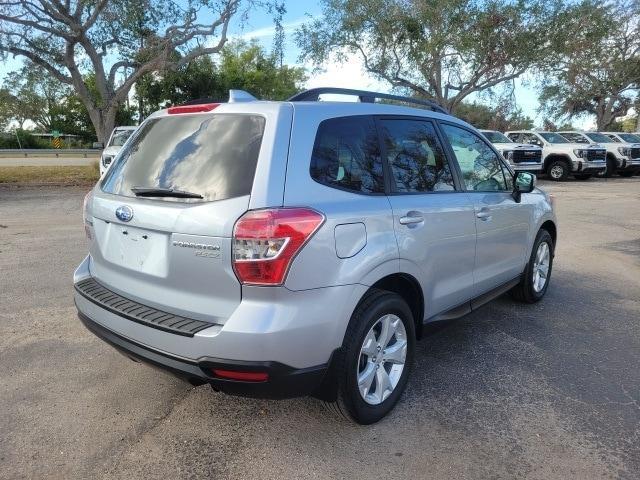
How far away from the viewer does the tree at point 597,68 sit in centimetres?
2441

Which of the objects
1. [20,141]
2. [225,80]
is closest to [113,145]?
[225,80]

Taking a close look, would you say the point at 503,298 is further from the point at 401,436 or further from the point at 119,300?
the point at 119,300

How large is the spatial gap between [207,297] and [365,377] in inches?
39.3

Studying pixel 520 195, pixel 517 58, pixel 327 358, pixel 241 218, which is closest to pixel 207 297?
pixel 241 218

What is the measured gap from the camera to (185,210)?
8.22ft

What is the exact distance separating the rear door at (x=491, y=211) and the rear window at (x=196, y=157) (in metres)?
1.72

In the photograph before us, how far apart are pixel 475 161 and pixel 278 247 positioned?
2.29 meters

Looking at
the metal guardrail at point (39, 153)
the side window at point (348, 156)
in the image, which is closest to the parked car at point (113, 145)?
the side window at point (348, 156)

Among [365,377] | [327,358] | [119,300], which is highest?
[119,300]

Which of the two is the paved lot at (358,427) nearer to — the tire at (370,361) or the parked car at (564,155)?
the tire at (370,361)

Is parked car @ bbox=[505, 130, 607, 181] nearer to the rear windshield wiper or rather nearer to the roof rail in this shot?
the roof rail

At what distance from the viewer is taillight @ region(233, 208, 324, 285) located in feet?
7.68

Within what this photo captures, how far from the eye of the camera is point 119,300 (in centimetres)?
286

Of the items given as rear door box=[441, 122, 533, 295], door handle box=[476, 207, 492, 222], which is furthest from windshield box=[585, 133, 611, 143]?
door handle box=[476, 207, 492, 222]
